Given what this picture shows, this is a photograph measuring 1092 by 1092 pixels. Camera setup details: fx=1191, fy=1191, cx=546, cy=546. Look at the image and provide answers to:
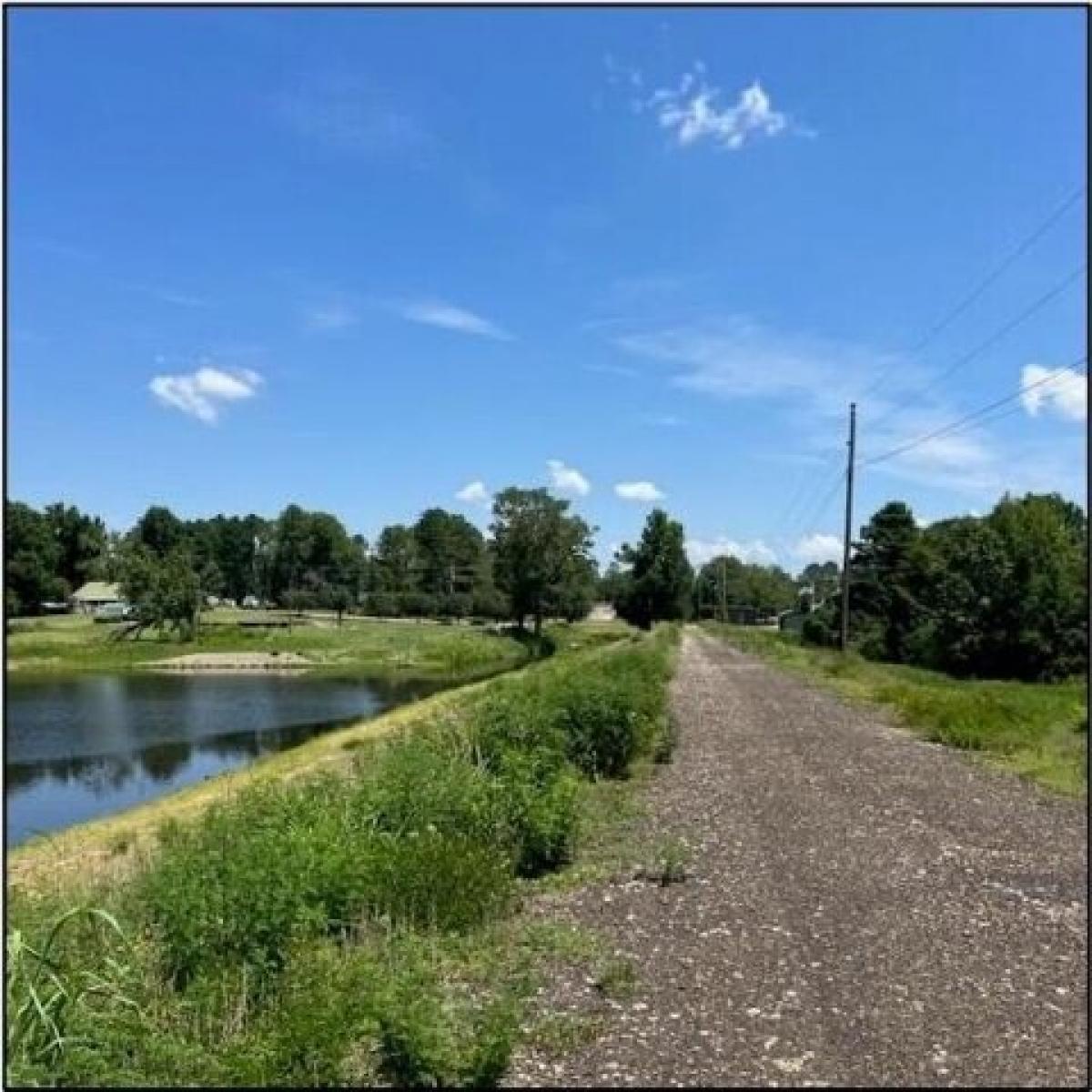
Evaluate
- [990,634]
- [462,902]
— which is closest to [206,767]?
[462,902]

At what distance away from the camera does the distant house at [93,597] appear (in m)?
133

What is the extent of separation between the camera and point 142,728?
41.9 meters

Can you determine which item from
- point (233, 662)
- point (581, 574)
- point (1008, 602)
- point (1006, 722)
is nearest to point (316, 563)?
point (581, 574)

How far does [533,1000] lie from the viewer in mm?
6465

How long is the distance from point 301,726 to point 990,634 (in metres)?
31.2

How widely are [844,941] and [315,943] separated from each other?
3348mm

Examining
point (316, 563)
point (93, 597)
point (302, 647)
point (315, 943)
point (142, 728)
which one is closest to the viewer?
point (315, 943)

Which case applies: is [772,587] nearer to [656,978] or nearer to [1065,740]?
[1065,740]

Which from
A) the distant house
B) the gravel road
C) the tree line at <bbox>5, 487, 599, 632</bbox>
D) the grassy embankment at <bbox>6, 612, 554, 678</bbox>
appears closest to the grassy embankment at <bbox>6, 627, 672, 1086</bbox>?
the gravel road

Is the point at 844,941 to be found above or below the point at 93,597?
below

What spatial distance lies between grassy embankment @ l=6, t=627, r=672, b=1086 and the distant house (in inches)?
5004

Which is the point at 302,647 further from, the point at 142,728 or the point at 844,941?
the point at 844,941

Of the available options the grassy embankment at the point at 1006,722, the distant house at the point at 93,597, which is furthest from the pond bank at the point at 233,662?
the distant house at the point at 93,597

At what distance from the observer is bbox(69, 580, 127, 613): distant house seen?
132625 millimetres
